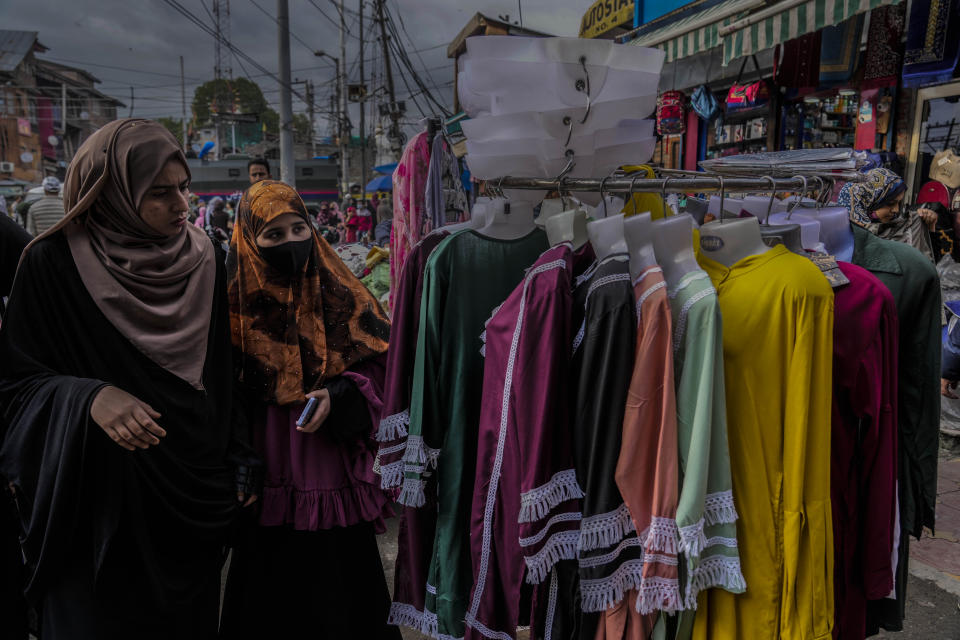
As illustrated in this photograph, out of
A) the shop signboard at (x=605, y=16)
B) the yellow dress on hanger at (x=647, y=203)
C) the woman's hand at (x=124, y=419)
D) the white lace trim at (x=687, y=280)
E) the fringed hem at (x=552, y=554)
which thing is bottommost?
the fringed hem at (x=552, y=554)

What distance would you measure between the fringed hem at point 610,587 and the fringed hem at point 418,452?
52 cm

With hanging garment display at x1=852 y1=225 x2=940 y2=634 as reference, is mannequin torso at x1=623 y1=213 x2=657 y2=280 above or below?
above

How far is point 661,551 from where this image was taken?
1.26 meters

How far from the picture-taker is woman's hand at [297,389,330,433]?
188 centimetres

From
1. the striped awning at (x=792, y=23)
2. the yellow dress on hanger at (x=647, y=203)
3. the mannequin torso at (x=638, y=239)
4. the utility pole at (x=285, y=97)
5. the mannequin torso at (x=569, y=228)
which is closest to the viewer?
the mannequin torso at (x=638, y=239)

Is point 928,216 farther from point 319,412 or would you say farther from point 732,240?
point 319,412

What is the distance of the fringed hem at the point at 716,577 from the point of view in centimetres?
131

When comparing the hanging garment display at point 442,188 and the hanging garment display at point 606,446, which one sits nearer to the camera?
the hanging garment display at point 606,446

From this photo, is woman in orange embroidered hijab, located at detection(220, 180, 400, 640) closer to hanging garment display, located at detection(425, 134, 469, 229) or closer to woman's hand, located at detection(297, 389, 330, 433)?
woman's hand, located at detection(297, 389, 330, 433)

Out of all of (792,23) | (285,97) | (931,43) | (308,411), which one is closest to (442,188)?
(308,411)

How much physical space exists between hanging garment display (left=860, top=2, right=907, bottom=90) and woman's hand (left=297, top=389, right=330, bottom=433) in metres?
5.80

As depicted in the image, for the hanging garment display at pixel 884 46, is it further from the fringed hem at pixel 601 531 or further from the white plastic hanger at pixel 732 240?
the fringed hem at pixel 601 531

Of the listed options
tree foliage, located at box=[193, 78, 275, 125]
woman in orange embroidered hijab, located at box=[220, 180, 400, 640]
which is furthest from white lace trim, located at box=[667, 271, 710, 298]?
tree foliage, located at box=[193, 78, 275, 125]

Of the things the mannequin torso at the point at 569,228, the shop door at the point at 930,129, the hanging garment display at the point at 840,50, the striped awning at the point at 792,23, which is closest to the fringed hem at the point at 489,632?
the mannequin torso at the point at 569,228
